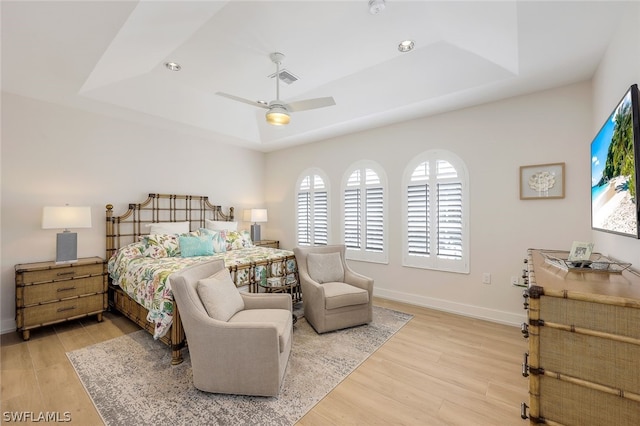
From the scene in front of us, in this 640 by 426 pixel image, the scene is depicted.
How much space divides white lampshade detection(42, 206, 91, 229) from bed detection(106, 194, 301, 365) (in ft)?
1.95

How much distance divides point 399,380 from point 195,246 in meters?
3.13

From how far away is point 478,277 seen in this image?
370cm

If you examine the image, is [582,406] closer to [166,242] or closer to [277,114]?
[277,114]

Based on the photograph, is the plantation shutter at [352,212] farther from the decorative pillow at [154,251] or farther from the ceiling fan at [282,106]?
the decorative pillow at [154,251]

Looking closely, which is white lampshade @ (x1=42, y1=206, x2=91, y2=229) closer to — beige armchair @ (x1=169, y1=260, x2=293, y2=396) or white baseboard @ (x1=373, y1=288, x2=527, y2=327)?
beige armchair @ (x1=169, y1=260, x2=293, y2=396)

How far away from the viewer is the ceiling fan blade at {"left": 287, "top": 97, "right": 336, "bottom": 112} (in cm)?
279

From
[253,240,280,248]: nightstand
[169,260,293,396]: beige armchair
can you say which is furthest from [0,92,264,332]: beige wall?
[169,260,293,396]: beige armchair

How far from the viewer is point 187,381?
234 centimetres

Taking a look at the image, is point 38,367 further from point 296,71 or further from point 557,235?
point 557,235

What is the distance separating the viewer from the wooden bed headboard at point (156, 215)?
413 centimetres

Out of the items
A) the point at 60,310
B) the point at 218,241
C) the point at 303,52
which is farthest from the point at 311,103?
the point at 60,310

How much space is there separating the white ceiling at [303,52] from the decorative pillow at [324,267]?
2164 millimetres

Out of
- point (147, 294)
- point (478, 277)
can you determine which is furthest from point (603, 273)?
point (147, 294)

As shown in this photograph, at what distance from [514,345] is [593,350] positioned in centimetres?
204
